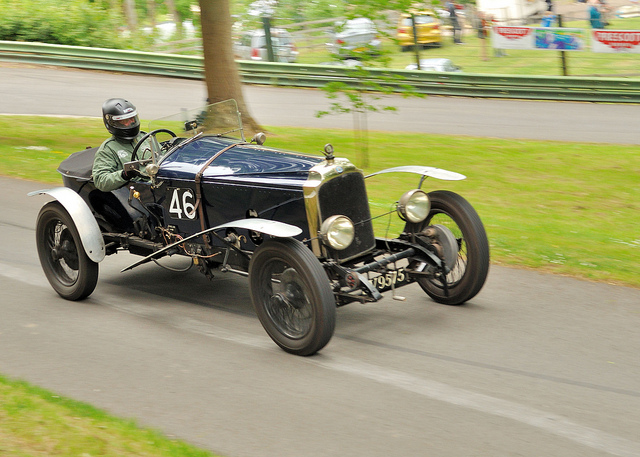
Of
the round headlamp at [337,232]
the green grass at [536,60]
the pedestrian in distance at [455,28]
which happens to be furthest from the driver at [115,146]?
the pedestrian in distance at [455,28]

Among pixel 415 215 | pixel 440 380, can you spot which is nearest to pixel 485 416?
pixel 440 380

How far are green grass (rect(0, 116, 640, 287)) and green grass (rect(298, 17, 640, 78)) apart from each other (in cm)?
514

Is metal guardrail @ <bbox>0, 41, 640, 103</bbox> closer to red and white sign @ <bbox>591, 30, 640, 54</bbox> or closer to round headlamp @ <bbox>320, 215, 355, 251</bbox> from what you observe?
red and white sign @ <bbox>591, 30, 640, 54</bbox>

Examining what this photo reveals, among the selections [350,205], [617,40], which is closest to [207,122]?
[350,205]

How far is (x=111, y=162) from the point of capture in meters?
6.88

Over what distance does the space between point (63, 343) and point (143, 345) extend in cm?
64

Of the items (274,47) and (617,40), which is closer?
(617,40)

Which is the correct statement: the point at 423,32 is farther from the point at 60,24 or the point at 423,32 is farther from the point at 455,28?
the point at 60,24

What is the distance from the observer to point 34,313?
6383 mm

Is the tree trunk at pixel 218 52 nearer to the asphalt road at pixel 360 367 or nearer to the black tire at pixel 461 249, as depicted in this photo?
the asphalt road at pixel 360 367

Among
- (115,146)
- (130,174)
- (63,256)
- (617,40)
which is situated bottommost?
(63,256)

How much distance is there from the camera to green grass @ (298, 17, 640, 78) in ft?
62.9

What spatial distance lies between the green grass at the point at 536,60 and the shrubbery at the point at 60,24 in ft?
28.9

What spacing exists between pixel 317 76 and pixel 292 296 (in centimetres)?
1672
